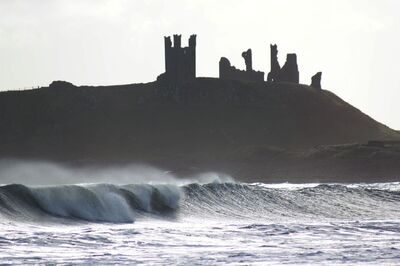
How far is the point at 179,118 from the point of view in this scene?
499 feet

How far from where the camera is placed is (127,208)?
42250mm

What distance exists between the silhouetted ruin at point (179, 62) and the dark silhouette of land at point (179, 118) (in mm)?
133

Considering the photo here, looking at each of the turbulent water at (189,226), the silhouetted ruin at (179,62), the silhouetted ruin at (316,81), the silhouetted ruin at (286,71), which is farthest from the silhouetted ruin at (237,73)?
the turbulent water at (189,226)

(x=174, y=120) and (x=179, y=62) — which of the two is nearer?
(x=179, y=62)

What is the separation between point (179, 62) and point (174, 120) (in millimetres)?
8164

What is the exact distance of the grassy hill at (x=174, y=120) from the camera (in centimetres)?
14350

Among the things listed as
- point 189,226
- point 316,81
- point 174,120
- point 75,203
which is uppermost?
point 316,81

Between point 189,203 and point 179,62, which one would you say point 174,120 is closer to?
point 179,62

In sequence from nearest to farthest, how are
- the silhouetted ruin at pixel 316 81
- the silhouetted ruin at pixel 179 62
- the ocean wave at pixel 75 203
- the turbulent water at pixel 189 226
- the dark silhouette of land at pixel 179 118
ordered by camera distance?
the turbulent water at pixel 189 226
the ocean wave at pixel 75 203
the dark silhouette of land at pixel 179 118
the silhouetted ruin at pixel 179 62
the silhouetted ruin at pixel 316 81

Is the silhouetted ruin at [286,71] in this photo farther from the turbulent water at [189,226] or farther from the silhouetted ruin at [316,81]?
the turbulent water at [189,226]

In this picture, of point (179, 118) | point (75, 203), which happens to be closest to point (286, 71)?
point (179, 118)

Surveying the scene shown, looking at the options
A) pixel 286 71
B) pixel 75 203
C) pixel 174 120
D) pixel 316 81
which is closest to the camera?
pixel 75 203

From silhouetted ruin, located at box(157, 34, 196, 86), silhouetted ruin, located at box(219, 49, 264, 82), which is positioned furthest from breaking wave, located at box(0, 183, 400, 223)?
silhouetted ruin, located at box(219, 49, 264, 82)

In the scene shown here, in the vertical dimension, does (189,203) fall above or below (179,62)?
below
